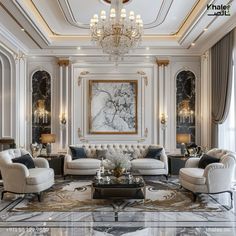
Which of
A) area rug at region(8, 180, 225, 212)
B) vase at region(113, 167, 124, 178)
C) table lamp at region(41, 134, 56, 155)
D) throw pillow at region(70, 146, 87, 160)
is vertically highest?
table lamp at region(41, 134, 56, 155)

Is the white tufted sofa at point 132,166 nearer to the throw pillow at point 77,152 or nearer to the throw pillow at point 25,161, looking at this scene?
the throw pillow at point 77,152

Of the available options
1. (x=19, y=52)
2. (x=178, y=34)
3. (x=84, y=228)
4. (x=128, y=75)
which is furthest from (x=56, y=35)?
(x=84, y=228)

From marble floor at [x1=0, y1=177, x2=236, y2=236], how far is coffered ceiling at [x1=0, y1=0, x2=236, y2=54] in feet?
11.7

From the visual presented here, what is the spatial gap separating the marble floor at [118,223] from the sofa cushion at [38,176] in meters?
0.63

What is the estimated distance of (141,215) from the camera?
14.7ft

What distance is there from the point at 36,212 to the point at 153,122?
4757 mm

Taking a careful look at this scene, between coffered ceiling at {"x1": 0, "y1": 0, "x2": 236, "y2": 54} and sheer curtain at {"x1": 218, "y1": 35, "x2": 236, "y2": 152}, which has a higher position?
coffered ceiling at {"x1": 0, "y1": 0, "x2": 236, "y2": 54}

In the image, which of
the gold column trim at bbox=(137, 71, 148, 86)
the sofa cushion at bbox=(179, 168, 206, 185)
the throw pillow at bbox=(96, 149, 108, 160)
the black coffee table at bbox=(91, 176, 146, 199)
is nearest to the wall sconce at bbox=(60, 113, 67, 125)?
the throw pillow at bbox=(96, 149, 108, 160)

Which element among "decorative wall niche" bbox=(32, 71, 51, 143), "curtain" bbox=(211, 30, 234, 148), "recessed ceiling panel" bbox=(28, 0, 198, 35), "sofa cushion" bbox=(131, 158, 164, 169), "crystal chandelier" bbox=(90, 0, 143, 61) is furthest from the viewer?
"decorative wall niche" bbox=(32, 71, 51, 143)

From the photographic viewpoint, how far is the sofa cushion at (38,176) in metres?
5.24

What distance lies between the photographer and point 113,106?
8.52m

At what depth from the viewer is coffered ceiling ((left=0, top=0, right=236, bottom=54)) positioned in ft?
19.4

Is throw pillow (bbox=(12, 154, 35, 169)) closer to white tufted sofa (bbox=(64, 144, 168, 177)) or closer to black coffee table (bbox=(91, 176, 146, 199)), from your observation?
white tufted sofa (bbox=(64, 144, 168, 177))

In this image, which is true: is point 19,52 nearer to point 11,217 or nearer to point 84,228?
point 11,217
